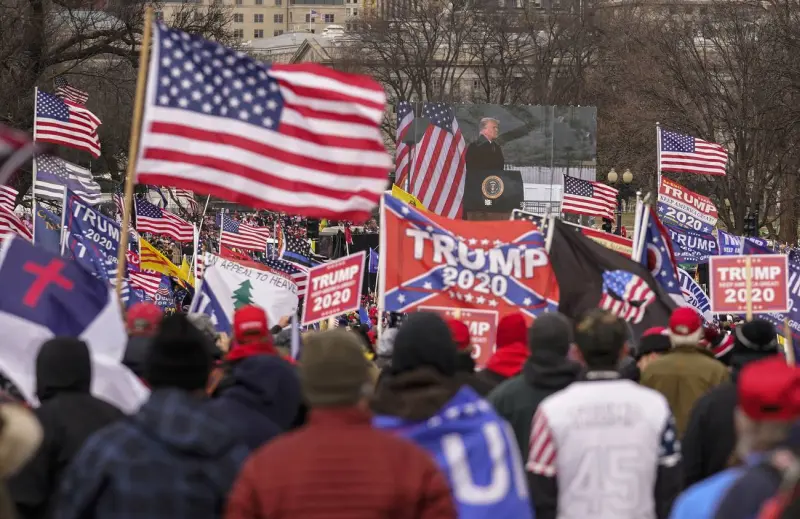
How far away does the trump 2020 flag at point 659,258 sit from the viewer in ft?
40.2

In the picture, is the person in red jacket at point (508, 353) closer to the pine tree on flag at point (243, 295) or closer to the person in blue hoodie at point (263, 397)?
the person in blue hoodie at point (263, 397)

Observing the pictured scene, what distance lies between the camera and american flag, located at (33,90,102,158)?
89.5 ft

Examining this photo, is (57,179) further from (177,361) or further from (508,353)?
(177,361)

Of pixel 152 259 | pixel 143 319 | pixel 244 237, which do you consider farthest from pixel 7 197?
pixel 143 319

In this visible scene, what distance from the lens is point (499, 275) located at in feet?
37.4

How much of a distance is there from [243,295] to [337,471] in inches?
422

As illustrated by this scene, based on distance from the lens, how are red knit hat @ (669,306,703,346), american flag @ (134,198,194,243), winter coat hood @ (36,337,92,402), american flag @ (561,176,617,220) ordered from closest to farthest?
winter coat hood @ (36,337,92,402) → red knit hat @ (669,306,703,346) → american flag @ (134,198,194,243) → american flag @ (561,176,617,220)

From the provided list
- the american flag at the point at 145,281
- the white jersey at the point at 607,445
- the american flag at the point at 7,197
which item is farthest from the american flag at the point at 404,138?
the white jersey at the point at 607,445

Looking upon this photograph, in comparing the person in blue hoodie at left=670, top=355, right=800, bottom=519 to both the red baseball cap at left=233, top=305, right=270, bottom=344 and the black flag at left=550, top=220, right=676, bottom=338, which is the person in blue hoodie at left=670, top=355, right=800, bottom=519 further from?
the black flag at left=550, top=220, right=676, bottom=338

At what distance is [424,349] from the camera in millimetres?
5555

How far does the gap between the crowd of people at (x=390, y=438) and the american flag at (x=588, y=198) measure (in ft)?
92.7

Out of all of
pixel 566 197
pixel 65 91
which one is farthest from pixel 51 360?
pixel 566 197

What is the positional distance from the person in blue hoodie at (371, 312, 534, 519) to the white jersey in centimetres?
64

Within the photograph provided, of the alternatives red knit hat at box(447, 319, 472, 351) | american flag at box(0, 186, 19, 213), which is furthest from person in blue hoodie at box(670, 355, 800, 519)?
american flag at box(0, 186, 19, 213)
